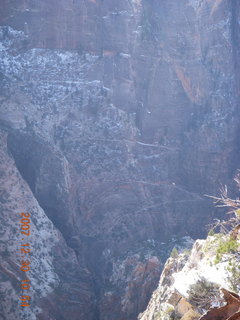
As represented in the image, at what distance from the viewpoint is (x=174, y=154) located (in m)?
59.9

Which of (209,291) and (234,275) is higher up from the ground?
(234,275)

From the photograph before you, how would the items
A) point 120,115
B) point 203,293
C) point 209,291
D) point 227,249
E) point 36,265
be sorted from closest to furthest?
point 203,293 → point 209,291 → point 227,249 → point 36,265 → point 120,115

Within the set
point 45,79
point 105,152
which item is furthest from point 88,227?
point 45,79

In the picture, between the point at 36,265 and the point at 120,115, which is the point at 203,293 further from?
the point at 120,115

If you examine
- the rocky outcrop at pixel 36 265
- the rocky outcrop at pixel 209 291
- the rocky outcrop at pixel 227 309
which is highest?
the rocky outcrop at pixel 227 309
